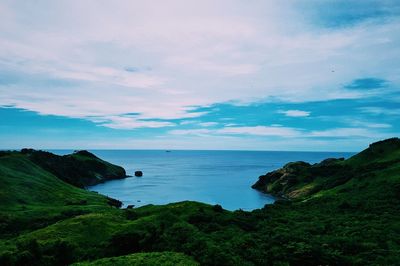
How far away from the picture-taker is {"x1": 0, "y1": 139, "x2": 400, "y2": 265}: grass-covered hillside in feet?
128

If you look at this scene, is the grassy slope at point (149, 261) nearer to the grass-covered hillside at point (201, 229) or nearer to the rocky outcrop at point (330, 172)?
the grass-covered hillside at point (201, 229)

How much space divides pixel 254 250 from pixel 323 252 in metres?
7.78

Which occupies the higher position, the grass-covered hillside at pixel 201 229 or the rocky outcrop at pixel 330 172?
the rocky outcrop at pixel 330 172

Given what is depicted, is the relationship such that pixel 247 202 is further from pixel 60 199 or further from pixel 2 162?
pixel 2 162

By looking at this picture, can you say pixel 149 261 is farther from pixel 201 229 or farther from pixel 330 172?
pixel 330 172

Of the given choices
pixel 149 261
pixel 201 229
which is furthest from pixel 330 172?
pixel 149 261

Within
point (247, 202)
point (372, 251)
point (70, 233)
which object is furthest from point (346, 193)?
point (70, 233)

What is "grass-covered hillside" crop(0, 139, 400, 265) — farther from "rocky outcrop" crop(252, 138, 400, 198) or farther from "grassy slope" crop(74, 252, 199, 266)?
"rocky outcrop" crop(252, 138, 400, 198)

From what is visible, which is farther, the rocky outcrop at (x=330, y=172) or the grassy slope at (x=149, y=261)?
the rocky outcrop at (x=330, y=172)

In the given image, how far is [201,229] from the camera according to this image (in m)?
59.0

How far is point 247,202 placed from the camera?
155750mm

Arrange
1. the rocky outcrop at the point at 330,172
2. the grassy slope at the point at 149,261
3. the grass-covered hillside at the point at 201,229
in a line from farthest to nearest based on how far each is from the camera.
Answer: the rocky outcrop at the point at 330,172 → the grass-covered hillside at the point at 201,229 → the grassy slope at the point at 149,261

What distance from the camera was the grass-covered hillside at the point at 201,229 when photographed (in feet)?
128

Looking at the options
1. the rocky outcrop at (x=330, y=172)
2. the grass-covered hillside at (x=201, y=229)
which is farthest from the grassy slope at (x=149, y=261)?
the rocky outcrop at (x=330, y=172)
